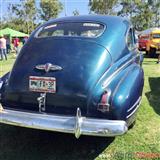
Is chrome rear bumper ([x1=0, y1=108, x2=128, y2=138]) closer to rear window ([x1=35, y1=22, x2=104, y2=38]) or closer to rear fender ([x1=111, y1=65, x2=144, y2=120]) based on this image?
rear fender ([x1=111, y1=65, x2=144, y2=120])

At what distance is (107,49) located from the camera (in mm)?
5324

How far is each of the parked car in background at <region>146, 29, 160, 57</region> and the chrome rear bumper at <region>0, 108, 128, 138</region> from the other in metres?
14.7

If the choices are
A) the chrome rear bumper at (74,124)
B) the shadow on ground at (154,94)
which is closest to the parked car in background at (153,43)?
the shadow on ground at (154,94)

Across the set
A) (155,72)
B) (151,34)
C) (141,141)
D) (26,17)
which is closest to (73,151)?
(141,141)

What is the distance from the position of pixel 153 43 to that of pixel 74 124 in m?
15.8

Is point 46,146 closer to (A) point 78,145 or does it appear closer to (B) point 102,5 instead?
(A) point 78,145

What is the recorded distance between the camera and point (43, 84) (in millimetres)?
5055

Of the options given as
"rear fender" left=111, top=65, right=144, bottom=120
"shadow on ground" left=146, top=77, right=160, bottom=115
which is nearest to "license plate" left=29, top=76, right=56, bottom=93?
"rear fender" left=111, top=65, right=144, bottom=120

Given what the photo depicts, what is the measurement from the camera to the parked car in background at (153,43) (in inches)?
758

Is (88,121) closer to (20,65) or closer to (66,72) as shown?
(66,72)

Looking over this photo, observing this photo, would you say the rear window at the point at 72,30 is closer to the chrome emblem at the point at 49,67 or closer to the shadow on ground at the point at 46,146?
the chrome emblem at the point at 49,67

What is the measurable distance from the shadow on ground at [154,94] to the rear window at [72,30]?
210 cm

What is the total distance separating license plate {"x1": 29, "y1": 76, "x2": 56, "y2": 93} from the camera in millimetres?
5004

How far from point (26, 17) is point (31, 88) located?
50065mm
